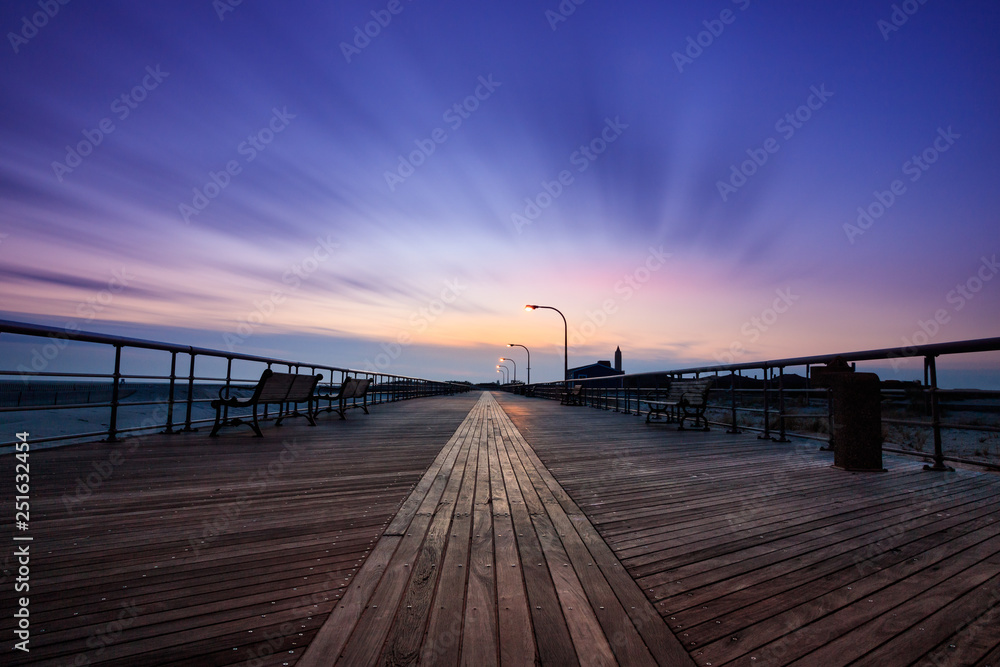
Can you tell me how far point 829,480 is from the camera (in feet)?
12.0

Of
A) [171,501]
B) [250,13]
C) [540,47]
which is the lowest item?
[171,501]

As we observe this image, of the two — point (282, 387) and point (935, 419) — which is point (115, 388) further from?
point (935, 419)

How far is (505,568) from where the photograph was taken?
184cm

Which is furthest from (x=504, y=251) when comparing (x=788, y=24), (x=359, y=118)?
(x=788, y=24)

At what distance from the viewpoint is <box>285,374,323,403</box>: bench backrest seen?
707 centimetres

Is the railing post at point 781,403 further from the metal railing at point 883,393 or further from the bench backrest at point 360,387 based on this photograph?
the bench backrest at point 360,387

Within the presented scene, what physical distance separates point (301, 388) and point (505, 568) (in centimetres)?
655

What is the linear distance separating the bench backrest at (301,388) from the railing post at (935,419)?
26.1ft

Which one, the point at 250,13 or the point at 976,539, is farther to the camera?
the point at 250,13

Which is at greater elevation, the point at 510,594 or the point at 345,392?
the point at 345,392

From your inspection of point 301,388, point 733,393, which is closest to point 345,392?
point 301,388

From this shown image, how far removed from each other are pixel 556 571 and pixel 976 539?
2.25 meters

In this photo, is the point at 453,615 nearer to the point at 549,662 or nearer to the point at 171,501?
the point at 549,662

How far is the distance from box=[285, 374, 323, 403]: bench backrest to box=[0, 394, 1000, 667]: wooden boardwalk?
3.25m
